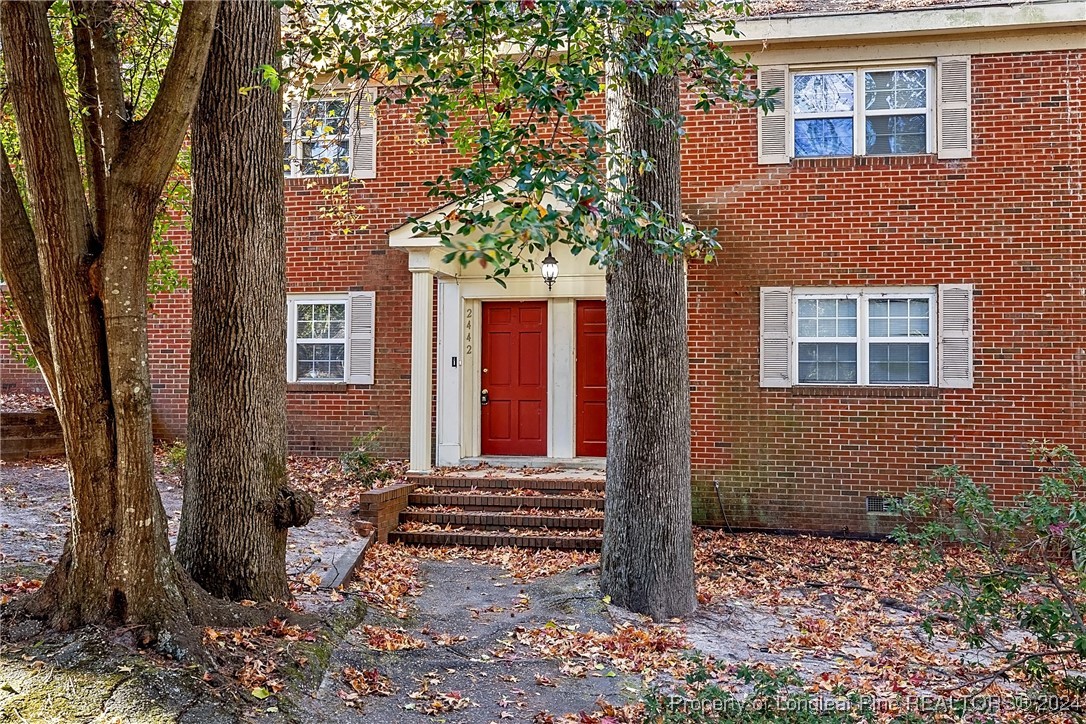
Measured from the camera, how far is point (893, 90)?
959cm

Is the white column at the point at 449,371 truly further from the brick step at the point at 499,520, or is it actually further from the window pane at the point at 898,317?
the window pane at the point at 898,317

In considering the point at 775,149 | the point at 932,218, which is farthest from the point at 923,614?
the point at 775,149

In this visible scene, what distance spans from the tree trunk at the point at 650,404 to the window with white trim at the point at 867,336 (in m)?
3.40

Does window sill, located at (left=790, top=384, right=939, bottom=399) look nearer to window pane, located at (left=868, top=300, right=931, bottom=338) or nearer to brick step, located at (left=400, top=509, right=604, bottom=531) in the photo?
window pane, located at (left=868, top=300, right=931, bottom=338)

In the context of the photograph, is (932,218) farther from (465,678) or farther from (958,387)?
(465,678)

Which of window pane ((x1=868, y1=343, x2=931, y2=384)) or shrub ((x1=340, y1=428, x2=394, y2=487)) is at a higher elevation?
window pane ((x1=868, y1=343, x2=931, y2=384))

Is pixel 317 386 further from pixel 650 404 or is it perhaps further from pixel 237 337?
pixel 237 337

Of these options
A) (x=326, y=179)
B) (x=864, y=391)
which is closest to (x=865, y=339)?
(x=864, y=391)

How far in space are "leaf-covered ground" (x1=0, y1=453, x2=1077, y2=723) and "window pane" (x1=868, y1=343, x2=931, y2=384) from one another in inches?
78.4

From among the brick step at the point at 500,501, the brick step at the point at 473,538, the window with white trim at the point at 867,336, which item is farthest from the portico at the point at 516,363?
the window with white trim at the point at 867,336

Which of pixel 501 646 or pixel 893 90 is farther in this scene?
pixel 893 90

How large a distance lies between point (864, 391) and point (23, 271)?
28.0 ft

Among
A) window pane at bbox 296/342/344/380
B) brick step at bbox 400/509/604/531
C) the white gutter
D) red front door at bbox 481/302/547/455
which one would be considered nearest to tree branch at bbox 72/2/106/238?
brick step at bbox 400/509/604/531

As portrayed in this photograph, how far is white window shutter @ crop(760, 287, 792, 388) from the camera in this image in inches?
380
